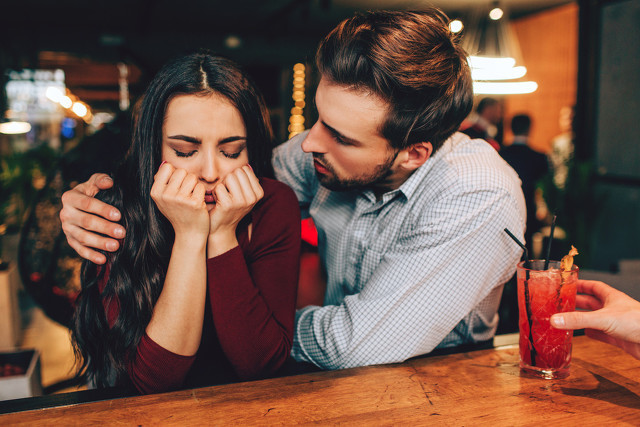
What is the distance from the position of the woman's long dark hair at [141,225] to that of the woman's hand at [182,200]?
0.71 ft

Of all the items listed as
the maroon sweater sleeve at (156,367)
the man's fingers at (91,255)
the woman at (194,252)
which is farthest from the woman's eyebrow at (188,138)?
the maroon sweater sleeve at (156,367)

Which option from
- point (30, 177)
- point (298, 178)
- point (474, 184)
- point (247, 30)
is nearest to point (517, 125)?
point (298, 178)

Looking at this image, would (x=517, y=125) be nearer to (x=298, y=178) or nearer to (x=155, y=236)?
(x=298, y=178)

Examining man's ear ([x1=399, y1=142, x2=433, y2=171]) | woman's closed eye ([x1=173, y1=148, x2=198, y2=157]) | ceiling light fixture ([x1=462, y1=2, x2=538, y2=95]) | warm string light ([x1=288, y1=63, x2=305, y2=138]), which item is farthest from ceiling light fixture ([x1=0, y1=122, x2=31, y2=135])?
man's ear ([x1=399, y1=142, x2=433, y2=171])

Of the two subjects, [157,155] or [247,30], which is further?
[247,30]

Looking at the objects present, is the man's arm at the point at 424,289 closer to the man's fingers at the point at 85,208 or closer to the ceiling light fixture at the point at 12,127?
the man's fingers at the point at 85,208

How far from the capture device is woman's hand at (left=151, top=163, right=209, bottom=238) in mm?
1135

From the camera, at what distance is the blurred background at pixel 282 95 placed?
257 cm

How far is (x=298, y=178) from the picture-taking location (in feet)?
6.41

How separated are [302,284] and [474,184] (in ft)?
3.28

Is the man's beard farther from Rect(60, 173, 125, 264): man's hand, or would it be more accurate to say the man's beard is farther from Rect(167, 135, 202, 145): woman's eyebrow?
Rect(60, 173, 125, 264): man's hand

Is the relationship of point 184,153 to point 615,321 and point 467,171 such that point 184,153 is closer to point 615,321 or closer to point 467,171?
point 467,171

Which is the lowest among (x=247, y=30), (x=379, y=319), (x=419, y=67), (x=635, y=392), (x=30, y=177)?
Answer: (x=635, y=392)

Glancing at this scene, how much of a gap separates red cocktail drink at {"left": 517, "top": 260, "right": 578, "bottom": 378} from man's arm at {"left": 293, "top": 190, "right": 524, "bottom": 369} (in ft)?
0.69
